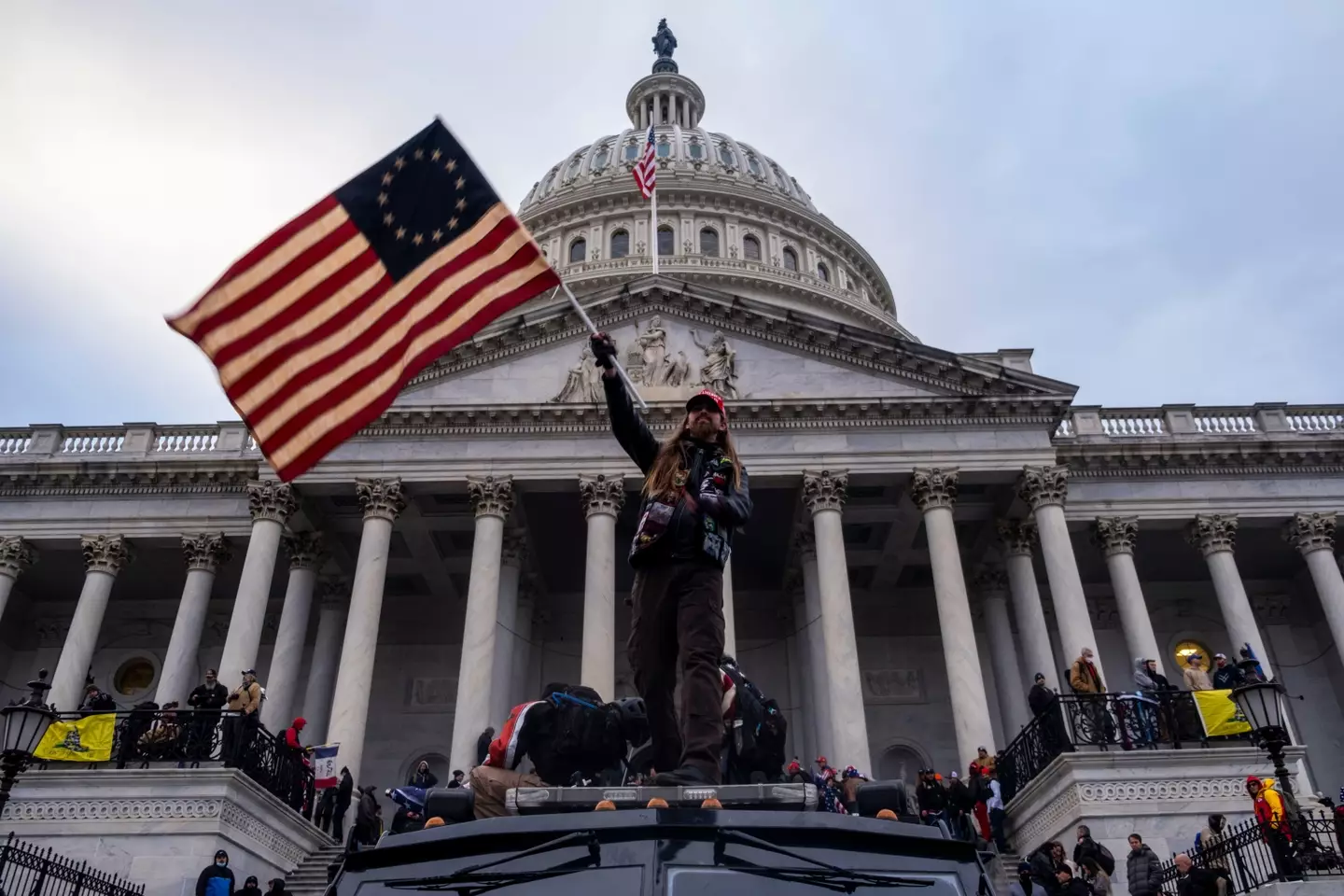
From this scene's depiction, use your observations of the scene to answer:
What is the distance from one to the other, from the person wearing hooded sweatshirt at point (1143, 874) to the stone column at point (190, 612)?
914 inches

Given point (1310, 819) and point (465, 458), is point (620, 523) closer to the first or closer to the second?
point (465, 458)

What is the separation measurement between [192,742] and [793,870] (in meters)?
19.8

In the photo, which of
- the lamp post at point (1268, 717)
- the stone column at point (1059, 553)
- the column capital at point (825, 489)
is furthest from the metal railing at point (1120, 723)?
the column capital at point (825, 489)

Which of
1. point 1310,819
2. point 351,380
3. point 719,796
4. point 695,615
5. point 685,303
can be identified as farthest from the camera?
point 685,303

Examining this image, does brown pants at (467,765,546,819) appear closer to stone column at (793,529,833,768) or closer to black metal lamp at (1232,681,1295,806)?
black metal lamp at (1232,681,1295,806)

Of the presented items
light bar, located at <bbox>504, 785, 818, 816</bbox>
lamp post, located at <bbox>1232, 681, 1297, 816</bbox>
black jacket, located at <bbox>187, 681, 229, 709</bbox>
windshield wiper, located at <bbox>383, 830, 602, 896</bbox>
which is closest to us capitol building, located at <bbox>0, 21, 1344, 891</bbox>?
black jacket, located at <bbox>187, 681, 229, 709</bbox>

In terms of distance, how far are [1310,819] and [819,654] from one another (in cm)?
1525

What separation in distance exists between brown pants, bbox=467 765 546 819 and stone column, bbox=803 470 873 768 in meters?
20.4

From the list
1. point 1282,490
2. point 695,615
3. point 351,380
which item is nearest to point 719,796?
point 695,615

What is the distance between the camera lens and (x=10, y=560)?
105ft

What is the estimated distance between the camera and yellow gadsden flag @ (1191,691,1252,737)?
2097 cm

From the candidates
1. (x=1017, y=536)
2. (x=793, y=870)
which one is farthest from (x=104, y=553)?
(x=793, y=870)

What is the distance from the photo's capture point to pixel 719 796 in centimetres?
448

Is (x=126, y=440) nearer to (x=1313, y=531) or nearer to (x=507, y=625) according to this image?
(x=507, y=625)
